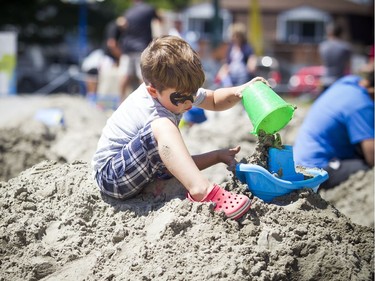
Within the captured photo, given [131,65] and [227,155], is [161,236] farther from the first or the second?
[131,65]

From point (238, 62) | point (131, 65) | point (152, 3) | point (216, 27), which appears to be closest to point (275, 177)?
point (131, 65)

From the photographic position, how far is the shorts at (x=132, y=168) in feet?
10.6

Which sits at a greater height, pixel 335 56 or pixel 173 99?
pixel 173 99

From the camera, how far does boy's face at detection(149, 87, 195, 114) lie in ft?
10.8

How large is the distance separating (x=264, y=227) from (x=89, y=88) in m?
12.1

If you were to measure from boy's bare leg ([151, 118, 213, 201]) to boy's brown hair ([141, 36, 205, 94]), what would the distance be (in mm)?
218

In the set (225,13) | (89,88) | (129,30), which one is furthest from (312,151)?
(225,13)

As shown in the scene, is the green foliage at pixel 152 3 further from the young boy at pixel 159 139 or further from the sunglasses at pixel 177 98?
the sunglasses at pixel 177 98

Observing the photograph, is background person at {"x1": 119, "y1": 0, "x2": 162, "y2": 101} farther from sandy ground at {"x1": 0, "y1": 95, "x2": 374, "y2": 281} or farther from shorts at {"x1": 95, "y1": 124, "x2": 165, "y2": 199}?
shorts at {"x1": 95, "y1": 124, "x2": 165, "y2": 199}

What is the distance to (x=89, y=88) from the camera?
48.4 feet

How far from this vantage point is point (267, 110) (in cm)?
317

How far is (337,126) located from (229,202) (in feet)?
7.80

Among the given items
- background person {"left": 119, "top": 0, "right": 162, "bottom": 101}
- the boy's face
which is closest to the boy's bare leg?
the boy's face

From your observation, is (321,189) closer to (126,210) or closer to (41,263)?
(126,210)
